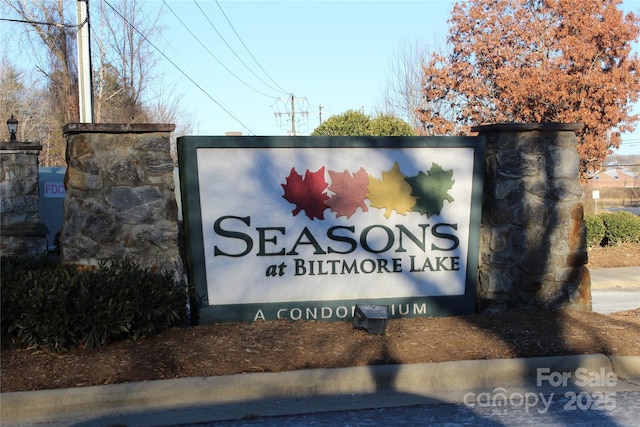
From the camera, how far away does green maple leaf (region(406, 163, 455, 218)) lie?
Answer: 7473 mm

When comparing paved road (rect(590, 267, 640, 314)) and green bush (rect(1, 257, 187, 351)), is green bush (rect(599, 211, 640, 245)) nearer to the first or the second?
paved road (rect(590, 267, 640, 314))

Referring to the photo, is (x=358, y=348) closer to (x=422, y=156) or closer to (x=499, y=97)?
(x=422, y=156)

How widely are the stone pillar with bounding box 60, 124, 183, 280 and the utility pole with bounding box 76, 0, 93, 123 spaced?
9.03m

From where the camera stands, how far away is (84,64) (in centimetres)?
1548

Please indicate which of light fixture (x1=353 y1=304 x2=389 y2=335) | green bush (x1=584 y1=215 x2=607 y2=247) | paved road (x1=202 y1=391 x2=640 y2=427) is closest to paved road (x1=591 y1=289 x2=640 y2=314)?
green bush (x1=584 y1=215 x2=607 y2=247)

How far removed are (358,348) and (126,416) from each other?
6.63 ft

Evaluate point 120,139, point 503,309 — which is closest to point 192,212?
point 120,139

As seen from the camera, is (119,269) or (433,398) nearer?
(433,398)

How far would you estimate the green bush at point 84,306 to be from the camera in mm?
5457

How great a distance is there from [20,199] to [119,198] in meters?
8.46

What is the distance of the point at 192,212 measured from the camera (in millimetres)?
6926

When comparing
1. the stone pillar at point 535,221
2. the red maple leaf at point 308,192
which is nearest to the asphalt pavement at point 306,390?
the stone pillar at point 535,221

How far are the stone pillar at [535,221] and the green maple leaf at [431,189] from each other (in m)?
0.54

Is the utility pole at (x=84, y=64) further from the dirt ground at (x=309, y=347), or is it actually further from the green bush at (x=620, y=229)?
the green bush at (x=620, y=229)
